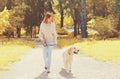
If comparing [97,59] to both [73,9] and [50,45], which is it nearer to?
[50,45]

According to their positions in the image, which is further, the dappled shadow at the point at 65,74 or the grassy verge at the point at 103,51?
the grassy verge at the point at 103,51

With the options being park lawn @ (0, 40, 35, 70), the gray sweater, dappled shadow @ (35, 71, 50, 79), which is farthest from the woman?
park lawn @ (0, 40, 35, 70)

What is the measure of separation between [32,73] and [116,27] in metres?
37.3

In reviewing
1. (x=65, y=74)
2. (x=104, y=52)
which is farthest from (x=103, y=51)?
(x=65, y=74)

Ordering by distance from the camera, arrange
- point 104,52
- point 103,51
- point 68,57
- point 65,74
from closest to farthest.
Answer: point 65,74 → point 68,57 → point 104,52 → point 103,51

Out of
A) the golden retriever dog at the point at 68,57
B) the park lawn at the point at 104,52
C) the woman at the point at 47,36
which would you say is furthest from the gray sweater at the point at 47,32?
the park lawn at the point at 104,52

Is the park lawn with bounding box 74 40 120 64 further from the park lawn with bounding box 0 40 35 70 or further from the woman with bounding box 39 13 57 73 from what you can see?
the woman with bounding box 39 13 57 73

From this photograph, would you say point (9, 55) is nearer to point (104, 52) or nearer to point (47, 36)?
point (104, 52)

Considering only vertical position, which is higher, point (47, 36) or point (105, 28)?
point (47, 36)

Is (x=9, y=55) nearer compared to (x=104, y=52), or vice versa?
(x=9, y=55)

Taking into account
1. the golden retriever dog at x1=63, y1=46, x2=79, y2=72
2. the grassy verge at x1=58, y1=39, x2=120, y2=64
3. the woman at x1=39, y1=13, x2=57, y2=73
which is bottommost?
the grassy verge at x1=58, y1=39, x2=120, y2=64

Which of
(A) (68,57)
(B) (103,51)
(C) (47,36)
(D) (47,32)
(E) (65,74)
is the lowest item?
(B) (103,51)

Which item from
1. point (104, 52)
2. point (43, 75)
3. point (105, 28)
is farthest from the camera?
point (105, 28)

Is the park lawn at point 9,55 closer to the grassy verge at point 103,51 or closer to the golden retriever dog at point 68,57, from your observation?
the golden retriever dog at point 68,57
